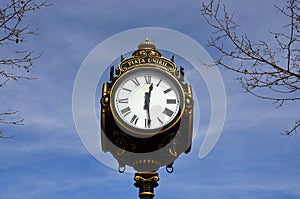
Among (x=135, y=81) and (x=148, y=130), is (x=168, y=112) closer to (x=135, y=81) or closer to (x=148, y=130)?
(x=148, y=130)

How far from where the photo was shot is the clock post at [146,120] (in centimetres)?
613

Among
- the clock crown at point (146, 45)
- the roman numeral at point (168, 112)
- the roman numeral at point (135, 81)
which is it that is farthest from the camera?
the clock crown at point (146, 45)

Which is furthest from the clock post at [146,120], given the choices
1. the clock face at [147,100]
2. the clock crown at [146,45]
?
the clock crown at [146,45]

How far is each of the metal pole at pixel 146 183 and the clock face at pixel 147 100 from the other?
44cm

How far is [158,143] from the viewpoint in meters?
6.15

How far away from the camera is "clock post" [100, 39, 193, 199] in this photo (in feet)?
20.1

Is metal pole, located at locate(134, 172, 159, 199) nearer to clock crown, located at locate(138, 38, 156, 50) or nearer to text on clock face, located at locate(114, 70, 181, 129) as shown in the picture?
text on clock face, located at locate(114, 70, 181, 129)

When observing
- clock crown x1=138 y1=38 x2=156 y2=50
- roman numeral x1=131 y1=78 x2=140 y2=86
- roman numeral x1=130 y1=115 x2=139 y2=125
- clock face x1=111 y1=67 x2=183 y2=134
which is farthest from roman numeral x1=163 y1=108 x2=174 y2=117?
clock crown x1=138 y1=38 x2=156 y2=50

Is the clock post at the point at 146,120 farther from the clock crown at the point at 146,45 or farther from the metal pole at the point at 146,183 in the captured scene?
the clock crown at the point at 146,45

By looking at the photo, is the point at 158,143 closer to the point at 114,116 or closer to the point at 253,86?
the point at 114,116

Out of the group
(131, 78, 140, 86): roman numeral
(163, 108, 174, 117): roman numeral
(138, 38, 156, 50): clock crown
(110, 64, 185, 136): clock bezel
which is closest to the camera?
(110, 64, 185, 136): clock bezel

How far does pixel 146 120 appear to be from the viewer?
6.20 m

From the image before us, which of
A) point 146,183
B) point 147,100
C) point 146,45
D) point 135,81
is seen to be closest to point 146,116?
point 147,100

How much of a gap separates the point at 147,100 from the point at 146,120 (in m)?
0.21
